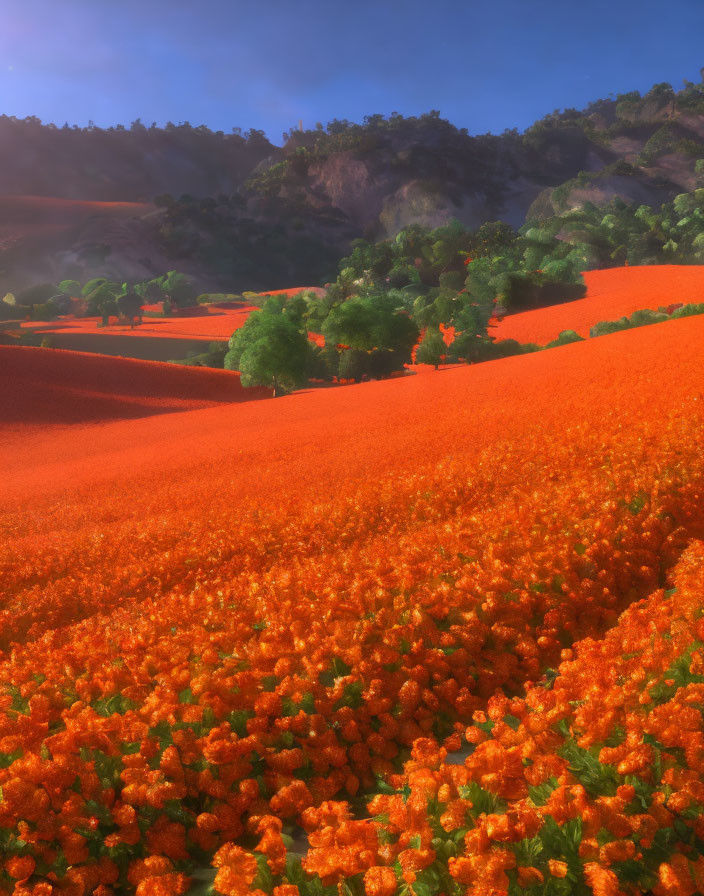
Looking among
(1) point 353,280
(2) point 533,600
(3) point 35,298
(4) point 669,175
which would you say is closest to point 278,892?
(2) point 533,600

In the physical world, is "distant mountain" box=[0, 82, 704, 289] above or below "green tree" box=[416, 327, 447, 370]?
above

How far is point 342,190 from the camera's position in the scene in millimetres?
123438

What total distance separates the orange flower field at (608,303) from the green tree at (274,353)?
1624 cm

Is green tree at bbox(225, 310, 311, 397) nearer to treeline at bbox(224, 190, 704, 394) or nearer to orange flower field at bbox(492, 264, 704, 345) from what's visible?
treeline at bbox(224, 190, 704, 394)

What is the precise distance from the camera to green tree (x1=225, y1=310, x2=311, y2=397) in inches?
1432

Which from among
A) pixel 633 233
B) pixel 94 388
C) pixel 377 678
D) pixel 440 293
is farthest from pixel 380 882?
pixel 633 233

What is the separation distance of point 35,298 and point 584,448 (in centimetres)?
8611

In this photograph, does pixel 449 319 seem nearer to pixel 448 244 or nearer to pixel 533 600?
pixel 448 244

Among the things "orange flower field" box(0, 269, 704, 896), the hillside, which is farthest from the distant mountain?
"orange flower field" box(0, 269, 704, 896)

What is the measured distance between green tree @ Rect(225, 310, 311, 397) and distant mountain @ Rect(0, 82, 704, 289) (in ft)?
232

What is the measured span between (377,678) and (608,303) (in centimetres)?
4755

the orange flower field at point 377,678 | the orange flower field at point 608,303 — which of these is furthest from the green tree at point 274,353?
the orange flower field at point 377,678

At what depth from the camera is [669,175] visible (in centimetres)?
11619

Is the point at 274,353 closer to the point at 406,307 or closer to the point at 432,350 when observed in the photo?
the point at 432,350
